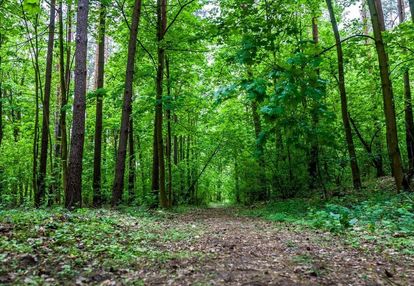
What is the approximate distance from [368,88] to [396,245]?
493 inches

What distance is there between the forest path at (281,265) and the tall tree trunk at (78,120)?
4.32m

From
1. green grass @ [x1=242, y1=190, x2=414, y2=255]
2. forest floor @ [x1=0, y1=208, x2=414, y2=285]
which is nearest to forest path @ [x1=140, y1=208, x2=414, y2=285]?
forest floor @ [x1=0, y1=208, x2=414, y2=285]

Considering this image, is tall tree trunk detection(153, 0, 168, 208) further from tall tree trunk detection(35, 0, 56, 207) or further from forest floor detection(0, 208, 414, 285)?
forest floor detection(0, 208, 414, 285)

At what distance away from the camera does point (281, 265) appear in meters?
4.45

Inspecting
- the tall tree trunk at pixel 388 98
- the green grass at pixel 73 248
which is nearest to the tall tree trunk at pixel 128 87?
the green grass at pixel 73 248

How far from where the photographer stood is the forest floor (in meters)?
3.78

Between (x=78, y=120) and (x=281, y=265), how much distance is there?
A: 22.7 ft

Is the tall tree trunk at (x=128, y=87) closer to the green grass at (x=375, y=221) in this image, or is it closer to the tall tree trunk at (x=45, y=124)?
the tall tree trunk at (x=45, y=124)

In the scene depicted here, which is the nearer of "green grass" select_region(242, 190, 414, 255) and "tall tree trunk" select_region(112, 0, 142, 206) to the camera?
"green grass" select_region(242, 190, 414, 255)

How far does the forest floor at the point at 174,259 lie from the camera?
149 inches

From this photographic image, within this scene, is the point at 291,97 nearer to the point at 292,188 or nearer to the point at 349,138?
the point at 349,138

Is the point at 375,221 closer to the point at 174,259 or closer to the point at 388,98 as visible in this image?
the point at 388,98

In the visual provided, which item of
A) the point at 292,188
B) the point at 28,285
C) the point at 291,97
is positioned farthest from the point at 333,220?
the point at 292,188

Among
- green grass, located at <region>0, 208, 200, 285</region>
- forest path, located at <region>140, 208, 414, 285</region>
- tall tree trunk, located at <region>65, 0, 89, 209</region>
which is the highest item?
tall tree trunk, located at <region>65, 0, 89, 209</region>
